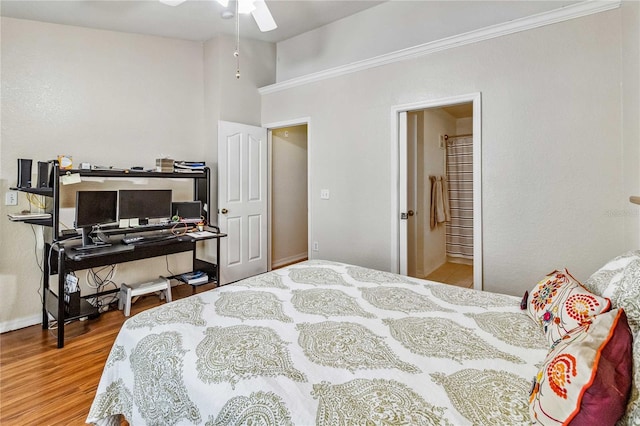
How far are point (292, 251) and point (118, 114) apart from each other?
9.84ft

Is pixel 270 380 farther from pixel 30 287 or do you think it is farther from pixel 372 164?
pixel 30 287

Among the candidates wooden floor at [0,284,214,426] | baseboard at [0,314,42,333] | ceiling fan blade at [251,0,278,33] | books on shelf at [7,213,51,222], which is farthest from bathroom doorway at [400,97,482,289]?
baseboard at [0,314,42,333]

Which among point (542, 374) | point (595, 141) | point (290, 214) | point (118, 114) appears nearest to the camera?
point (542, 374)

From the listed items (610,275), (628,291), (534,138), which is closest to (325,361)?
(628,291)

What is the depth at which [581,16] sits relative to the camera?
7.67 ft

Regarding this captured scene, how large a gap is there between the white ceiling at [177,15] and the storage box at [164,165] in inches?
52.3

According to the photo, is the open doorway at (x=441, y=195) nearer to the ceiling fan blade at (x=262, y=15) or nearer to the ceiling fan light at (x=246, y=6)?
the ceiling fan blade at (x=262, y=15)

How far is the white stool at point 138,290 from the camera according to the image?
10.2 feet

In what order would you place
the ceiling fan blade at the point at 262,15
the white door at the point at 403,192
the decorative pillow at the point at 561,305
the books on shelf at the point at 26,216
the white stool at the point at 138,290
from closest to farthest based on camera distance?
the decorative pillow at the point at 561,305 < the ceiling fan blade at the point at 262,15 < the books on shelf at the point at 26,216 < the white stool at the point at 138,290 < the white door at the point at 403,192

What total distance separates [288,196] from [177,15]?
106 inches

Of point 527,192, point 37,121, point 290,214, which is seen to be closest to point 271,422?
point 527,192

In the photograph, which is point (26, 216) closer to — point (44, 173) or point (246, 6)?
point (44, 173)

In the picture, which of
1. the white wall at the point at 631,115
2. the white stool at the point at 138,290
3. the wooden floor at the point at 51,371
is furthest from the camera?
the white stool at the point at 138,290

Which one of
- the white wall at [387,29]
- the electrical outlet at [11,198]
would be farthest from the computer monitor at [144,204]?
the white wall at [387,29]
